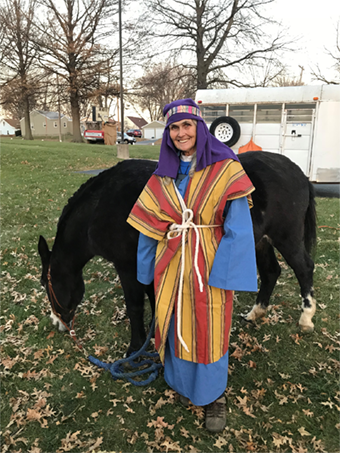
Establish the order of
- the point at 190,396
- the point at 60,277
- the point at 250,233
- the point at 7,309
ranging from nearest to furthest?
the point at 250,233, the point at 190,396, the point at 60,277, the point at 7,309

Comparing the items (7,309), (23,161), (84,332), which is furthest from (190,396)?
(23,161)

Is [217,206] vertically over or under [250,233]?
over

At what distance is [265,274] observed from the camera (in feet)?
12.2

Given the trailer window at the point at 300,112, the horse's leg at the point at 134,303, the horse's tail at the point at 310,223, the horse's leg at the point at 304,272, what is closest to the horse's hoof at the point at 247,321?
the horse's leg at the point at 304,272

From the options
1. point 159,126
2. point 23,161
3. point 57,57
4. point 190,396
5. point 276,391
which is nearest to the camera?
point 190,396

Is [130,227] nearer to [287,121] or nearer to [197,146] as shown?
[197,146]

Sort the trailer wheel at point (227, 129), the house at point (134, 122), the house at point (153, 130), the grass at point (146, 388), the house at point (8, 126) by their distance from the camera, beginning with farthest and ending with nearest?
the house at point (134, 122) < the house at point (8, 126) < the house at point (153, 130) < the trailer wheel at point (227, 129) < the grass at point (146, 388)

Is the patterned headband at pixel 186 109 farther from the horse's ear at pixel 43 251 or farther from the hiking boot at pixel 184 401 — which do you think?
the hiking boot at pixel 184 401

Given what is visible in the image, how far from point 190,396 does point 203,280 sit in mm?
998

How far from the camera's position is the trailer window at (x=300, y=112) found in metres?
9.76

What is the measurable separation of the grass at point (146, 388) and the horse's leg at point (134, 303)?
37 cm

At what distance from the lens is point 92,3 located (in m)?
25.1

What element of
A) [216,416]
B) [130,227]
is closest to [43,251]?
[130,227]

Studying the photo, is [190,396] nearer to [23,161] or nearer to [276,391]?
[276,391]
